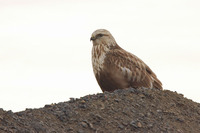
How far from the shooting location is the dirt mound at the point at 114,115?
41.5 feet

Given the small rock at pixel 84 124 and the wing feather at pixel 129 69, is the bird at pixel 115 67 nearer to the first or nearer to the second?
the wing feather at pixel 129 69

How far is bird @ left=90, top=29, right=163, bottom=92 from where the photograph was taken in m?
15.3

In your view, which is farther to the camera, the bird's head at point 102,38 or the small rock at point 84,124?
the bird's head at point 102,38

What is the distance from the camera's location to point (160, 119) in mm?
13914

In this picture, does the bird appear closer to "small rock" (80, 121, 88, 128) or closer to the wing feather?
the wing feather

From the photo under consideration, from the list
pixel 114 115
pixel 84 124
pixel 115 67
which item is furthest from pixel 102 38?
pixel 84 124

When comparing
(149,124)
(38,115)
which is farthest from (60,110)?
(149,124)

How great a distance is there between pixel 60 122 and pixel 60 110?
2.33ft

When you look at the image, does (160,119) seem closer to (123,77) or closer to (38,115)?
(123,77)

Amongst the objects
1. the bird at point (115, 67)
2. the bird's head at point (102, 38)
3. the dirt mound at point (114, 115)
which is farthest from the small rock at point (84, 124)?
the bird's head at point (102, 38)

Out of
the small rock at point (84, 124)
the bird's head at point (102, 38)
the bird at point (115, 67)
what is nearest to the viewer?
the small rock at point (84, 124)

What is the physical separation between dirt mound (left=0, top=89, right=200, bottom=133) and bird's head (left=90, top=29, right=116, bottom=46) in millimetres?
2076

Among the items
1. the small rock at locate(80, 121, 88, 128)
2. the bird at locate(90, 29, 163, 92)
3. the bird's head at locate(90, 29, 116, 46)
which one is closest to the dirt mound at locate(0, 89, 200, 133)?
the small rock at locate(80, 121, 88, 128)

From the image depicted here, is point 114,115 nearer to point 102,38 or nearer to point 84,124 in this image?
point 84,124
